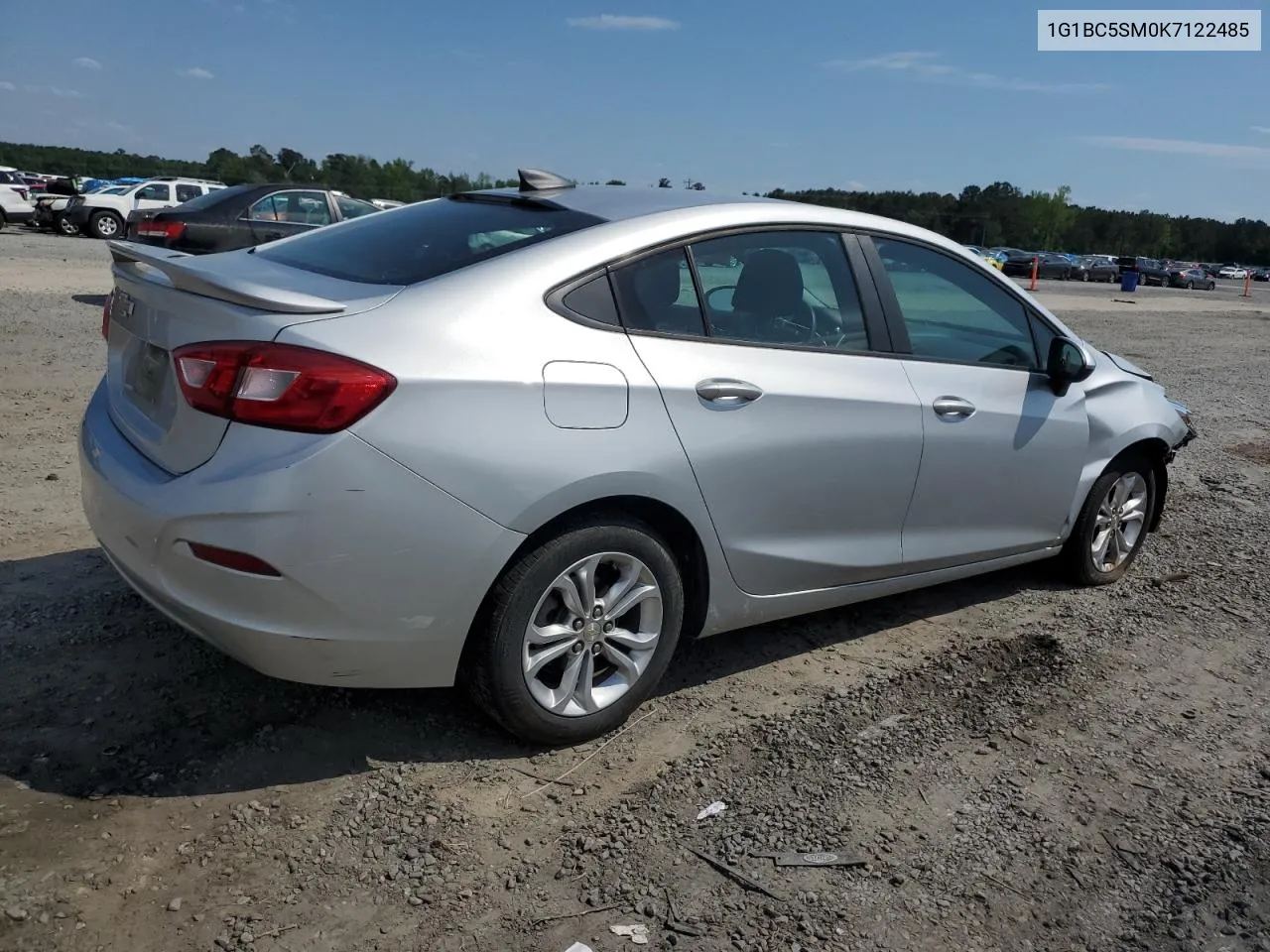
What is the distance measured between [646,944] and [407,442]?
1344mm

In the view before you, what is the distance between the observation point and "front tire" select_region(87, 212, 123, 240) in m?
27.2

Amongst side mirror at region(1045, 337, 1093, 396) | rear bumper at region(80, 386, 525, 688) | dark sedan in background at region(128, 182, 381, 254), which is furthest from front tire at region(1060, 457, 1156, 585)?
dark sedan in background at region(128, 182, 381, 254)

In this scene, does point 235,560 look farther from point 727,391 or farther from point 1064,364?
point 1064,364

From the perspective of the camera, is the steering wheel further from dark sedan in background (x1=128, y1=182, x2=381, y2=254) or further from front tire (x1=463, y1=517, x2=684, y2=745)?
dark sedan in background (x1=128, y1=182, x2=381, y2=254)

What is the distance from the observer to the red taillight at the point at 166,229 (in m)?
12.1

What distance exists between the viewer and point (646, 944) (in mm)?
2412

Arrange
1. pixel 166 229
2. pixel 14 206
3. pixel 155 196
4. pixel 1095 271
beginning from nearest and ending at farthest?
pixel 166 229
pixel 155 196
pixel 14 206
pixel 1095 271

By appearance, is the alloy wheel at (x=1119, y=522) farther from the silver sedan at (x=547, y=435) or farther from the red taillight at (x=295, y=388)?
the red taillight at (x=295, y=388)

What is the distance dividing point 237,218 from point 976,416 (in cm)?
1081

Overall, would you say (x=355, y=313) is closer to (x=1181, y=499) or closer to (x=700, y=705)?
(x=700, y=705)

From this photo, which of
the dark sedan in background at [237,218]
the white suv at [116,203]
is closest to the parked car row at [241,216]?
the dark sedan in background at [237,218]

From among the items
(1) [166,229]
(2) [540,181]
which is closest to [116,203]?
(1) [166,229]

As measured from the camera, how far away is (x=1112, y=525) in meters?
4.99

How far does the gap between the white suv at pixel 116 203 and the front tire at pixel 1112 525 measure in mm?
26896
